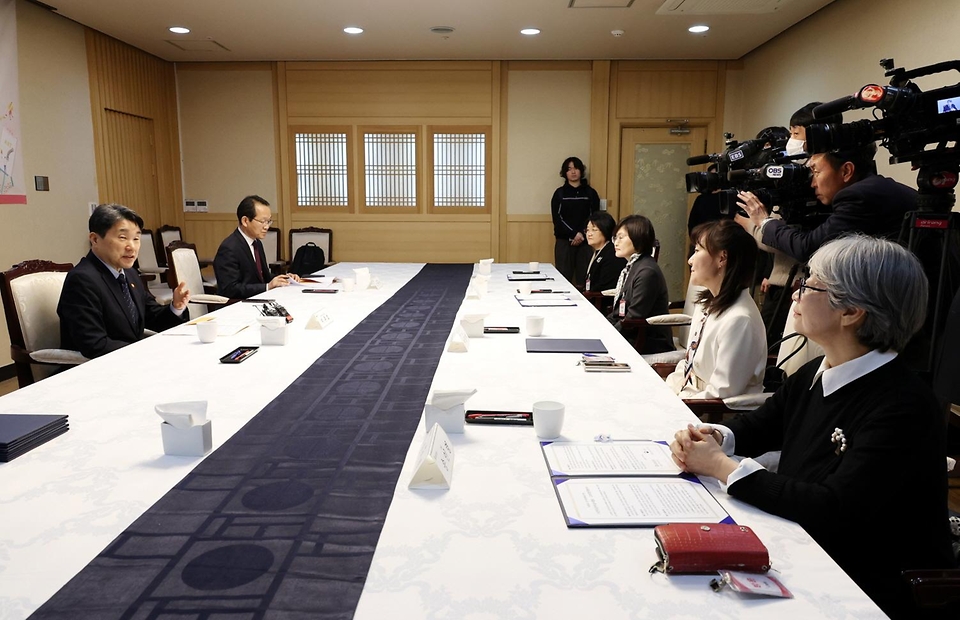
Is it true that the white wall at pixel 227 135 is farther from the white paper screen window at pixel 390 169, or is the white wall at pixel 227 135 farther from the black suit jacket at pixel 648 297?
the black suit jacket at pixel 648 297

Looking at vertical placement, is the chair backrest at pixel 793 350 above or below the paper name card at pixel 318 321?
below

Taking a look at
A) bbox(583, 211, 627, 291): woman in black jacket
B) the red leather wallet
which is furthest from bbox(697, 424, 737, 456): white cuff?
bbox(583, 211, 627, 291): woman in black jacket

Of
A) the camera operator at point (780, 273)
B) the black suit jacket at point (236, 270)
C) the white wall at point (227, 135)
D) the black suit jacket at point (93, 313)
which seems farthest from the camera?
the white wall at point (227, 135)

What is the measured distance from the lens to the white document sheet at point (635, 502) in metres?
1.10

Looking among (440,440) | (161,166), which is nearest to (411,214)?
(161,166)

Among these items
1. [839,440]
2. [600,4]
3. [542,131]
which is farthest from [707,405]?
[542,131]

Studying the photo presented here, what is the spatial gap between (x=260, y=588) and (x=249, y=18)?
5.39 metres

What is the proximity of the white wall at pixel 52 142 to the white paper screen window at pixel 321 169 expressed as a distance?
2.05 m

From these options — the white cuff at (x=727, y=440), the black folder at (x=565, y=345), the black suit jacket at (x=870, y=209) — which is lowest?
the white cuff at (x=727, y=440)

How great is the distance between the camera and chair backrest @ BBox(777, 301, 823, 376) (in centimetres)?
223

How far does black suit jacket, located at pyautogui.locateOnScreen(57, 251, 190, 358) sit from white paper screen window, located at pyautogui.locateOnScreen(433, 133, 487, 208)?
4.71m

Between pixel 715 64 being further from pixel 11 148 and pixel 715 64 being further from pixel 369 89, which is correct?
pixel 11 148

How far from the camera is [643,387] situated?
6.14 ft

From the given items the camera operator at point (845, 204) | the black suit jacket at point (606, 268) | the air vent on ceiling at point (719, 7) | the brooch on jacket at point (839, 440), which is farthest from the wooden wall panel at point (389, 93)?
the brooch on jacket at point (839, 440)
